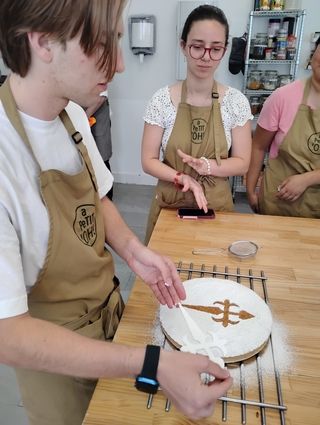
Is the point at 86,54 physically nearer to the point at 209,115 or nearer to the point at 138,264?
the point at 138,264

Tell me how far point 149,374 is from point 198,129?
109cm

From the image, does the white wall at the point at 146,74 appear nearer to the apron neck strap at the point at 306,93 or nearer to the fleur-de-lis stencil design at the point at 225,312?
the apron neck strap at the point at 306,93

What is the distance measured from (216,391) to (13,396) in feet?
4.58

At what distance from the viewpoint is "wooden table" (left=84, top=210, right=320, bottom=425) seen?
649 millimetres

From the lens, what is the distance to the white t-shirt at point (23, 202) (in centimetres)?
59

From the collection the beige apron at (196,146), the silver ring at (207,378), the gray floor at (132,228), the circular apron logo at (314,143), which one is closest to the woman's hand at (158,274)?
the silver ring at (207,378)

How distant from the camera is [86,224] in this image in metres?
0.85

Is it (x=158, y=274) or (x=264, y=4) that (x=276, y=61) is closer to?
(x=264, y=4)

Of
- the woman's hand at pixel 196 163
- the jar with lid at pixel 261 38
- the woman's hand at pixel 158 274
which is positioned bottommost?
the woman's hand at pixel 158 274

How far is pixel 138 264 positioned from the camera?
0.95m

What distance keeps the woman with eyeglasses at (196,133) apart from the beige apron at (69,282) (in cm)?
61

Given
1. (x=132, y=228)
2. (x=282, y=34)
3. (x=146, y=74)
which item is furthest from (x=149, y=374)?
(x=146, y=74)

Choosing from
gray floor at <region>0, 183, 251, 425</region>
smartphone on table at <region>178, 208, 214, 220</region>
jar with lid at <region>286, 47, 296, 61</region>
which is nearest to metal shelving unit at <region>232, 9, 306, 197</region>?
jar with lid at <region>286, 47, 296, 61</region>

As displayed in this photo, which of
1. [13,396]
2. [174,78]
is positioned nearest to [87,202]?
[13,396]
